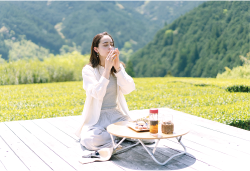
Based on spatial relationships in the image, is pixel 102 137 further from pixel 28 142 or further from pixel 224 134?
pixel 224 134

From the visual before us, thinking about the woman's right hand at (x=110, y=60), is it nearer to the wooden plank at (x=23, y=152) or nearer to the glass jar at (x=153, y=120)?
the glass jar at (x=153, y=120)

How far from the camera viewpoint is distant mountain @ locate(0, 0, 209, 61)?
73812 mm

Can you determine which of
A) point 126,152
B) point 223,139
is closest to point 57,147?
point 126,152

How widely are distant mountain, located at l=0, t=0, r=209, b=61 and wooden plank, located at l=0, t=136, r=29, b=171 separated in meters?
66.9

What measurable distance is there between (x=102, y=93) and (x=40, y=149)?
99 cm

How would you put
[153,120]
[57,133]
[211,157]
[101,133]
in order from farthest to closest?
[57,133]
[101,133]
[211,157]
[153,120]

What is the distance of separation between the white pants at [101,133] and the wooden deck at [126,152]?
169mm

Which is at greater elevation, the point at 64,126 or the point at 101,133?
the point at 101,133

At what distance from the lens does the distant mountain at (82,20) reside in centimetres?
7381

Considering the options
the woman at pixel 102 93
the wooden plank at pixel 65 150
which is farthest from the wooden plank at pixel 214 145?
the wooden plank at pixel 65 150

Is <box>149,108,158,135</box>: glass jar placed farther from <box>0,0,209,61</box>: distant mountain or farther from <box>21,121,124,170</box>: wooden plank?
<box>0,0,209,61</box>: distant mountain

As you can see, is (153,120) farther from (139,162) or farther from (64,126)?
(64,126)

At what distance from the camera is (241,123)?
4582mm

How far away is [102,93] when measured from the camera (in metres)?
2.94
